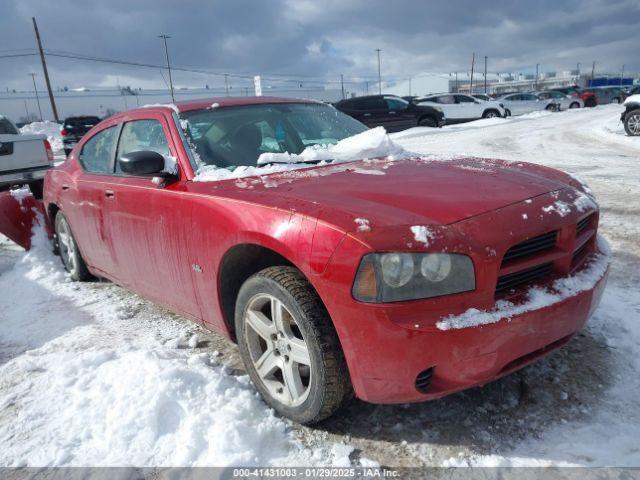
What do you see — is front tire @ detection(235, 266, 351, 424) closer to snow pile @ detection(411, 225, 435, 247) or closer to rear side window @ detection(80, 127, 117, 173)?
snow pile @ detection(411, 225, 435, 247)

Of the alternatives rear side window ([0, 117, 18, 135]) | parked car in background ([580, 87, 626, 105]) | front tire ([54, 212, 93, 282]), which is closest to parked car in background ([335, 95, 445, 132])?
rear side window ([0, 117, 18, 135])

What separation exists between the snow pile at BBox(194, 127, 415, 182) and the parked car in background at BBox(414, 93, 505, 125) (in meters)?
21.6

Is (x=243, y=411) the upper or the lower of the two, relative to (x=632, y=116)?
lower

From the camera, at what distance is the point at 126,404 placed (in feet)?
7.94

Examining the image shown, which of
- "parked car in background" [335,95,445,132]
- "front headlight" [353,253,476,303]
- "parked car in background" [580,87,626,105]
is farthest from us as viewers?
"parked car in background" [580,87,626,105]

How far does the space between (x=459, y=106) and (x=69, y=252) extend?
22571 mm

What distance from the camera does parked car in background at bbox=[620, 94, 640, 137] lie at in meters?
12.7

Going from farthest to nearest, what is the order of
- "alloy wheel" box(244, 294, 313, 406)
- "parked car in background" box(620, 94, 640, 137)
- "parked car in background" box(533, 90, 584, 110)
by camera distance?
"parked car in background" box(533, 90, 584, 110), "parked car in background" box(620, 94, 640, 137), "alloy wheel" box(244, 294, 313, 406)

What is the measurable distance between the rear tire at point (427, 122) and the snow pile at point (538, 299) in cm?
1926

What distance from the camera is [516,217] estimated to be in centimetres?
205

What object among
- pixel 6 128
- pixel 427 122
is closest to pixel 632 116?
pixel 427 122

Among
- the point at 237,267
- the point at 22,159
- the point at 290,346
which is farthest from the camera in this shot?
the point at 22,159

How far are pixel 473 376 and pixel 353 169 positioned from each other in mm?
1399

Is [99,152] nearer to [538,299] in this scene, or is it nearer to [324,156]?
[324,156]
